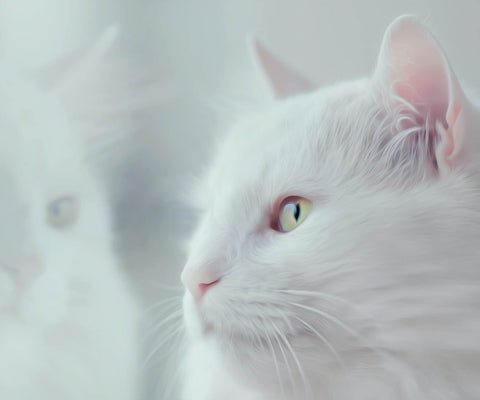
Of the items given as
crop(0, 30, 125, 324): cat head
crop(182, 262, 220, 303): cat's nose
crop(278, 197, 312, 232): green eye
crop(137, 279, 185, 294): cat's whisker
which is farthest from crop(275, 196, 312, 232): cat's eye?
crop(0, 30, 125, 324): cat head

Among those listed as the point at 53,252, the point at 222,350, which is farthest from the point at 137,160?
the point at 222,350

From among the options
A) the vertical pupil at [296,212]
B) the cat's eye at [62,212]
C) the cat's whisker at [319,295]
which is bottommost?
the cat's whisker at [319,295]

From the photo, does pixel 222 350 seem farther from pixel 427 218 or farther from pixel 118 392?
pixel 118 392

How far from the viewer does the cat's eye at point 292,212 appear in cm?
73

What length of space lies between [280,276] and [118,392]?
55 centimetres

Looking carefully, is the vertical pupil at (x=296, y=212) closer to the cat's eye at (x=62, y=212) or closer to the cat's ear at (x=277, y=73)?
the cat's ear at (x=277, y=73)

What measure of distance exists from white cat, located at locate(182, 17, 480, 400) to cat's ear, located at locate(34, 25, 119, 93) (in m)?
0.44

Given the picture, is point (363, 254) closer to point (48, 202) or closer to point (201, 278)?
point (201, 278)

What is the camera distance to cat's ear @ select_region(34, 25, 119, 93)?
3.40 ft

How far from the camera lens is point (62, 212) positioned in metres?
1.10

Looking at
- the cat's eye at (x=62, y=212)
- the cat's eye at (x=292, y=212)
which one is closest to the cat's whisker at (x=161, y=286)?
the cat's eye at (x=62, y=212)

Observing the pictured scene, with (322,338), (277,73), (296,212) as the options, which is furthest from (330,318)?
(277,73)

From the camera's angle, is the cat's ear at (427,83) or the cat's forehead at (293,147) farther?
the cat's forehead at (293,147)

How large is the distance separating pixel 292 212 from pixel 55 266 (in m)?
0.50
